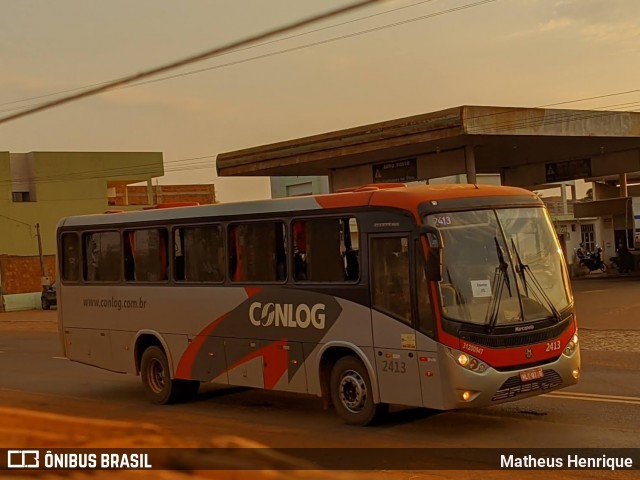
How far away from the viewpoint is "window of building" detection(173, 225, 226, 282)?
43.5 ft

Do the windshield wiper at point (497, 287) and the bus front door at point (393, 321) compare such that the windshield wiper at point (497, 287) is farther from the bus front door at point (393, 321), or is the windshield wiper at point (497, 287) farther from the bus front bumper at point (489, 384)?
the bus front door at point (393, 321)

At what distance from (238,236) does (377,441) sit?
4056 millimetres

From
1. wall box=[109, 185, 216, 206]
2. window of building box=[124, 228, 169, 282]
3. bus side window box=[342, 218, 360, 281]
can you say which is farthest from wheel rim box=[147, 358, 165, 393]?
wall box=[109, 185, 216, 206]

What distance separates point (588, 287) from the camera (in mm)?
34375

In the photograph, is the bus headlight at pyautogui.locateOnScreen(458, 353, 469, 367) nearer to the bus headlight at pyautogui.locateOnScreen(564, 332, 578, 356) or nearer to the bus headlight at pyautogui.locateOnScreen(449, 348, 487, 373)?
the bus headlight at pyautogui.locateOnScreen(449, 348, 487, 373)

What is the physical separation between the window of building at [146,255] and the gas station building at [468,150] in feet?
41.9

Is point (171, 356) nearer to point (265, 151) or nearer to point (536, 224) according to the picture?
point (536, 224)

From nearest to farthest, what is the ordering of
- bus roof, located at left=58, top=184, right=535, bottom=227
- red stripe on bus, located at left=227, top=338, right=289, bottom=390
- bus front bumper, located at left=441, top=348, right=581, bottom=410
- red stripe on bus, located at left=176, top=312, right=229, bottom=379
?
bus front bumper, located at left=441, top=348, right=581, bottom=410, bus roof, located at left=58, top=184, right=535, bottom=227, red stripe on bus, located at left=227, top=338, right=289, bottom=390, red stripe on bus, located at left=176, top=312, right=229, bottom=379

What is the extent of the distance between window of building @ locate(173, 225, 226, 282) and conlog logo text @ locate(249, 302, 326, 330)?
963 millimetres

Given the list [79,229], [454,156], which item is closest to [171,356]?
[79,229]

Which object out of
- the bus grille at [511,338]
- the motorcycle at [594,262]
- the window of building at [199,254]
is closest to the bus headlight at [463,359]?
the bus grille at [511,338]

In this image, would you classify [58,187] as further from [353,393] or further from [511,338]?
[511,338]

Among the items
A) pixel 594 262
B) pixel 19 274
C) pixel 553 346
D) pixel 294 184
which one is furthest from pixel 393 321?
pixel 19 274

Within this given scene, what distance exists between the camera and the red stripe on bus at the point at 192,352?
13.2m
